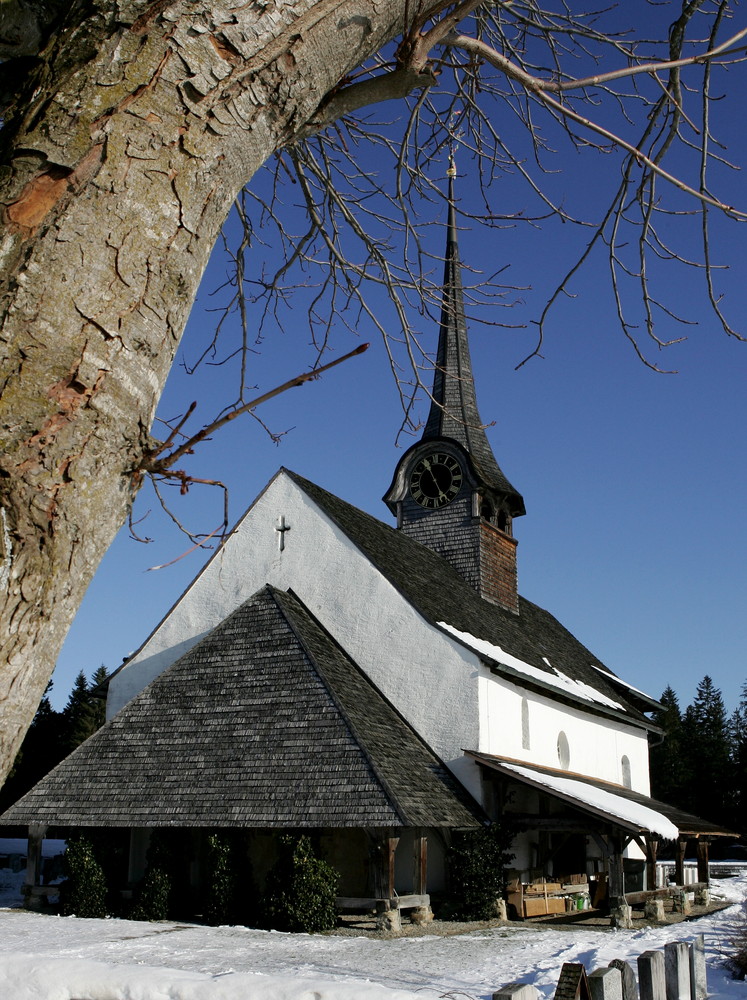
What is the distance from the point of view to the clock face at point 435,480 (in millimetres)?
Result: 25891

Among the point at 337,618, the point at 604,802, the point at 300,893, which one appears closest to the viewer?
the point at 300,893

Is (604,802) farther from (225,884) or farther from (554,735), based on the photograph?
(225,884)

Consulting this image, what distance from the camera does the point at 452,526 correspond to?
25.8m

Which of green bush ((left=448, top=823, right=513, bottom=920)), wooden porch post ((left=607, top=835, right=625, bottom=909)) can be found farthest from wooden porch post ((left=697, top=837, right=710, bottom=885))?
green bush ((left=448, top=823, right=513, bottom=920))

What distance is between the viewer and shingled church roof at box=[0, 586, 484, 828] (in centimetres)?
1484

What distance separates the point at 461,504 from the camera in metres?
25.7

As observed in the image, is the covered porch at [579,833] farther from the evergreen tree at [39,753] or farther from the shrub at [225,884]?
the evergreen tree at [39,753]

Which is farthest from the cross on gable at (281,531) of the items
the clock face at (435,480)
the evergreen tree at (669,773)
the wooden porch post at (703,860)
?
the evergreen tree at (669,773)

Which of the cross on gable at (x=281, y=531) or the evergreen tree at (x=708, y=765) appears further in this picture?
the evergreen tree at (x=708, y=765)

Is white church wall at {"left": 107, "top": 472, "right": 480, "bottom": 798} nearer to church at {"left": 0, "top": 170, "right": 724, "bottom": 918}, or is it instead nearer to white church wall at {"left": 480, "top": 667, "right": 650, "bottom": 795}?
church at {"left": 0, "top": 170, "right": 724, "bottom": 918}

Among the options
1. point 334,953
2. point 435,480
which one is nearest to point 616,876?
point 334,953

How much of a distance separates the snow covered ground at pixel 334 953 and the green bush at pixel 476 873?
61cm

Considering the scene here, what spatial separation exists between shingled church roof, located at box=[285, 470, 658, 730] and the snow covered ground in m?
5.71

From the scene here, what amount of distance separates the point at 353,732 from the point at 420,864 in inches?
98.0
